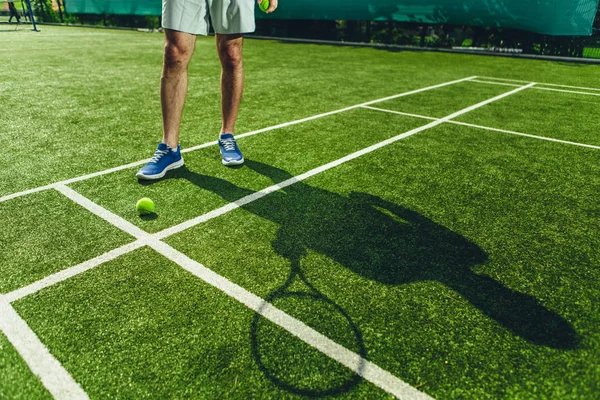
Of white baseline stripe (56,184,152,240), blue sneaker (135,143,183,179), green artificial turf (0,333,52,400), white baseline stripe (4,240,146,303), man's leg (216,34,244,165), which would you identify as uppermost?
man's leg (216,34,244,165)

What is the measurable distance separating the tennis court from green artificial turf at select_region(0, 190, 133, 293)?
14mm

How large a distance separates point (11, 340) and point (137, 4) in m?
27.7

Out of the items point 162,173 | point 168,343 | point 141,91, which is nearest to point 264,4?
point 162,173

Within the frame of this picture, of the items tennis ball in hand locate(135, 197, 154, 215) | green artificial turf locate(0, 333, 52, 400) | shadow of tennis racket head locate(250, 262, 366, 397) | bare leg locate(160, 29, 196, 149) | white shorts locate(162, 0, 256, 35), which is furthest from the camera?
bare leg locate(160, 29, 196, 149)

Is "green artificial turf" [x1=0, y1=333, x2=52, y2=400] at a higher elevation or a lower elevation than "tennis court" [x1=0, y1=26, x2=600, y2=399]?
lower

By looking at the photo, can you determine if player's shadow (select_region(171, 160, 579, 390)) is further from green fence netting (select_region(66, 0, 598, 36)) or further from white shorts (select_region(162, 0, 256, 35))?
green fence netting (select_region(66, 0, 598, 36))

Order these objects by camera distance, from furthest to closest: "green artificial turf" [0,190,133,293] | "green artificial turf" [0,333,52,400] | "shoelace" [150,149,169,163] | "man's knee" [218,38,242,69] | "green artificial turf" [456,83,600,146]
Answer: "green artificial turf" [456,83,600,146]
"man's knee" [218,38,242,69]
"shoelace" [150,149,169,163]
"green artificial turf" [0,190,133,293]
"green artificial turf" [0,333,52,400]

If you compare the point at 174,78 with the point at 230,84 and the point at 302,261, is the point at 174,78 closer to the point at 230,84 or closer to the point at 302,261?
the point at 230,84

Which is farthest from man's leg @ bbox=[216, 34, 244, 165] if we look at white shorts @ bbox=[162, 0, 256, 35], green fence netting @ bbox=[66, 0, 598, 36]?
green fence netting @ bbox=[66, 0, 598, 36]

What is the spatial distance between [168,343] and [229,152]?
2407 mm

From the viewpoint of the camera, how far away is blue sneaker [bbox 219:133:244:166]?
13.1 feet

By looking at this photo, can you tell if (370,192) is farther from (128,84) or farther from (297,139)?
(128,84)

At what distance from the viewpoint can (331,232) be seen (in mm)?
2926

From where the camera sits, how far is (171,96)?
3752mm
